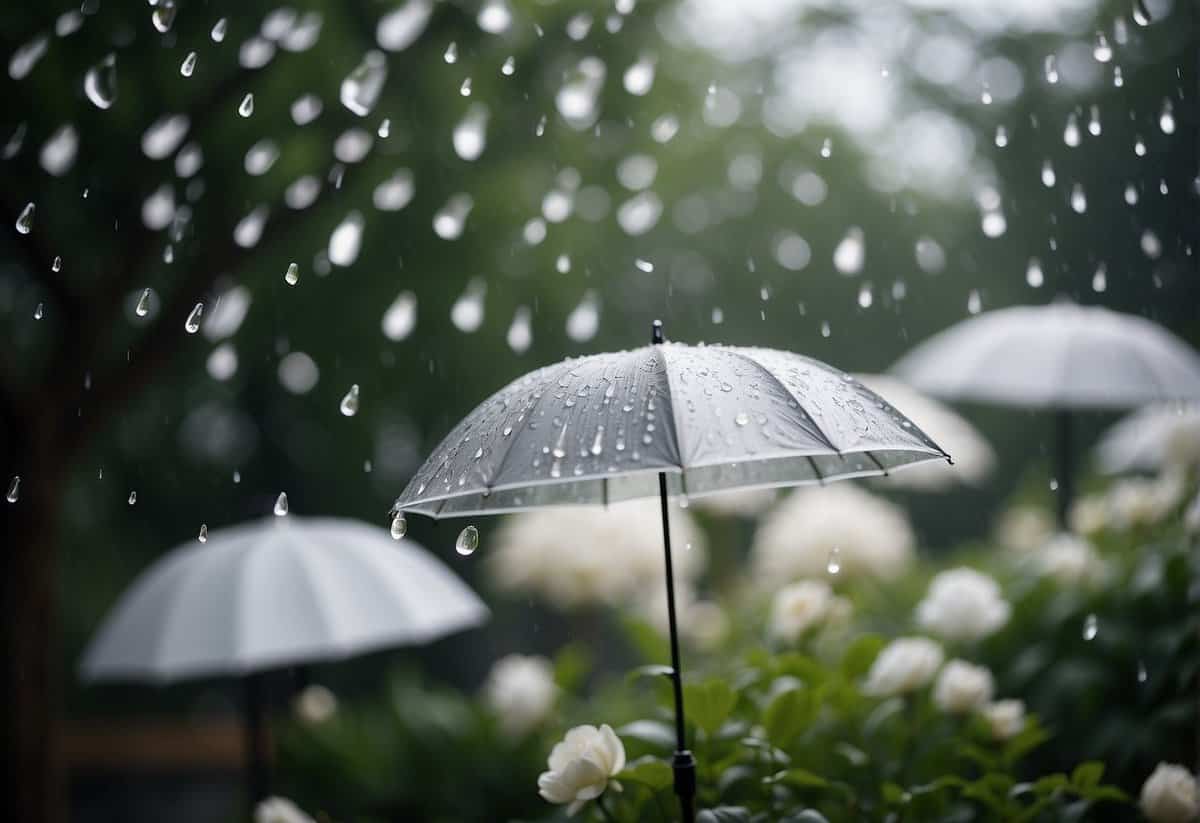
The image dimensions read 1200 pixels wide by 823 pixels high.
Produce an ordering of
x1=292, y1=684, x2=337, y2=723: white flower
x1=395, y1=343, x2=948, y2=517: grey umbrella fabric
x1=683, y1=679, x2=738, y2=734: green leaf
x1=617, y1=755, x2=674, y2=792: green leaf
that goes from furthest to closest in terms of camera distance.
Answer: x1=292, y1=684, x2=337, y2=723: white flower
x1=683, y1=679, x2=738, y2=734: green leaf
x1=617, y1=755, x2=674, y2=792: green leaf
x1=395, y1=343, x2=948, y2=517: grey umbrella fabric

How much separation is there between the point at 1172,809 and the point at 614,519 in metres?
1.81

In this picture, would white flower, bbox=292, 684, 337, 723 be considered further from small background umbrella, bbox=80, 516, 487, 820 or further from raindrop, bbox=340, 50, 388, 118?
raindrop, bbox=340, 50, 388, 118

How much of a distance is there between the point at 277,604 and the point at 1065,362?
2.13 m

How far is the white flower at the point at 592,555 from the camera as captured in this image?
313 centimetres

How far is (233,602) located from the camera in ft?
7.01

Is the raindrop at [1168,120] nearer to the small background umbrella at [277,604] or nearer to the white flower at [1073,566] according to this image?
the white flower at [1073,566]

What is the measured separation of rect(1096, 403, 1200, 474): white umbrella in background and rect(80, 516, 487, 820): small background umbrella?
1.86 metres

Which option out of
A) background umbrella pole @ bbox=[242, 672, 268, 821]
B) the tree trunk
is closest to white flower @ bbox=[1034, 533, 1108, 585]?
background umbrella pole @ bbox=[242, 672, 268, 821]

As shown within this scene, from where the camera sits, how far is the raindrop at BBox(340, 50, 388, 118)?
2.73 meters

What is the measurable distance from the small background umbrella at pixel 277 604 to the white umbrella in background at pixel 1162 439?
1855 millimetres

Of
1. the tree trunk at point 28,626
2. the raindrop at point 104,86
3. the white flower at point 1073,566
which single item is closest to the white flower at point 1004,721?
the white flower at point 1073,566

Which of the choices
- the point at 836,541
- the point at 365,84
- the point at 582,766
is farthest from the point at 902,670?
the point at 365,84

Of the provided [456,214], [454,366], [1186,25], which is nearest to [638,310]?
[454,366]

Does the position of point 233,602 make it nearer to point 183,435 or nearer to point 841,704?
point 841,704
